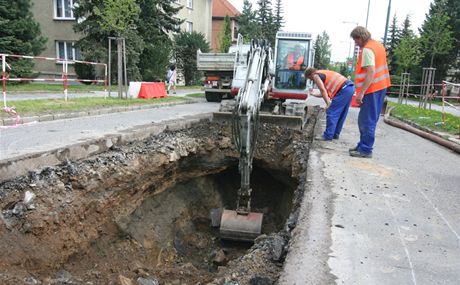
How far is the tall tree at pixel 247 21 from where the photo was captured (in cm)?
4965

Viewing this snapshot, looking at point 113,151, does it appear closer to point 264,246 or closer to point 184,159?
point 184,159

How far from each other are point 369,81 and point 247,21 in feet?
156

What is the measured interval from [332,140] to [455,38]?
31537mm

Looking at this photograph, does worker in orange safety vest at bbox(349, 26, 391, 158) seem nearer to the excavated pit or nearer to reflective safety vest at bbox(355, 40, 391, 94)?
reflective safety vest at bbox(355, 40, 391, 94)

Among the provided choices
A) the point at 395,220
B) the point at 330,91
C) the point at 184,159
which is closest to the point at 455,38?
the point at 330,91

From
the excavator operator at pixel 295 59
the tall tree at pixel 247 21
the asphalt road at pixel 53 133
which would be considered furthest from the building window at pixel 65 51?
the tall tree at pixel 247 21

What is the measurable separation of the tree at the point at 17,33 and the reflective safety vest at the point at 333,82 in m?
15.9

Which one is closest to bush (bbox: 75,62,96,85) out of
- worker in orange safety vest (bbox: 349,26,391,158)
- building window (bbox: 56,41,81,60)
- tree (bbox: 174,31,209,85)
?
building window (bbox: 56,41,81,60)

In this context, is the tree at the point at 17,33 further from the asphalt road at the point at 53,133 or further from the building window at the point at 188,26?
the building window at the point at 188,26

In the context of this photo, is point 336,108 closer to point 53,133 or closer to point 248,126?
point 248,126

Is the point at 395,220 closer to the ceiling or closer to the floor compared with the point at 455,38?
closer to the floor

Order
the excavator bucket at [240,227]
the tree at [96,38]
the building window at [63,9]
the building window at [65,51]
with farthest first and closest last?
the building window at [65,51] < the building window at [63,9] < the tree at [96,38] < the excavator bucket at [240,227]

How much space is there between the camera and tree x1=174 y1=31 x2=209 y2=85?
32.5m

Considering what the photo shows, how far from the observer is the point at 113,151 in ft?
21.5
